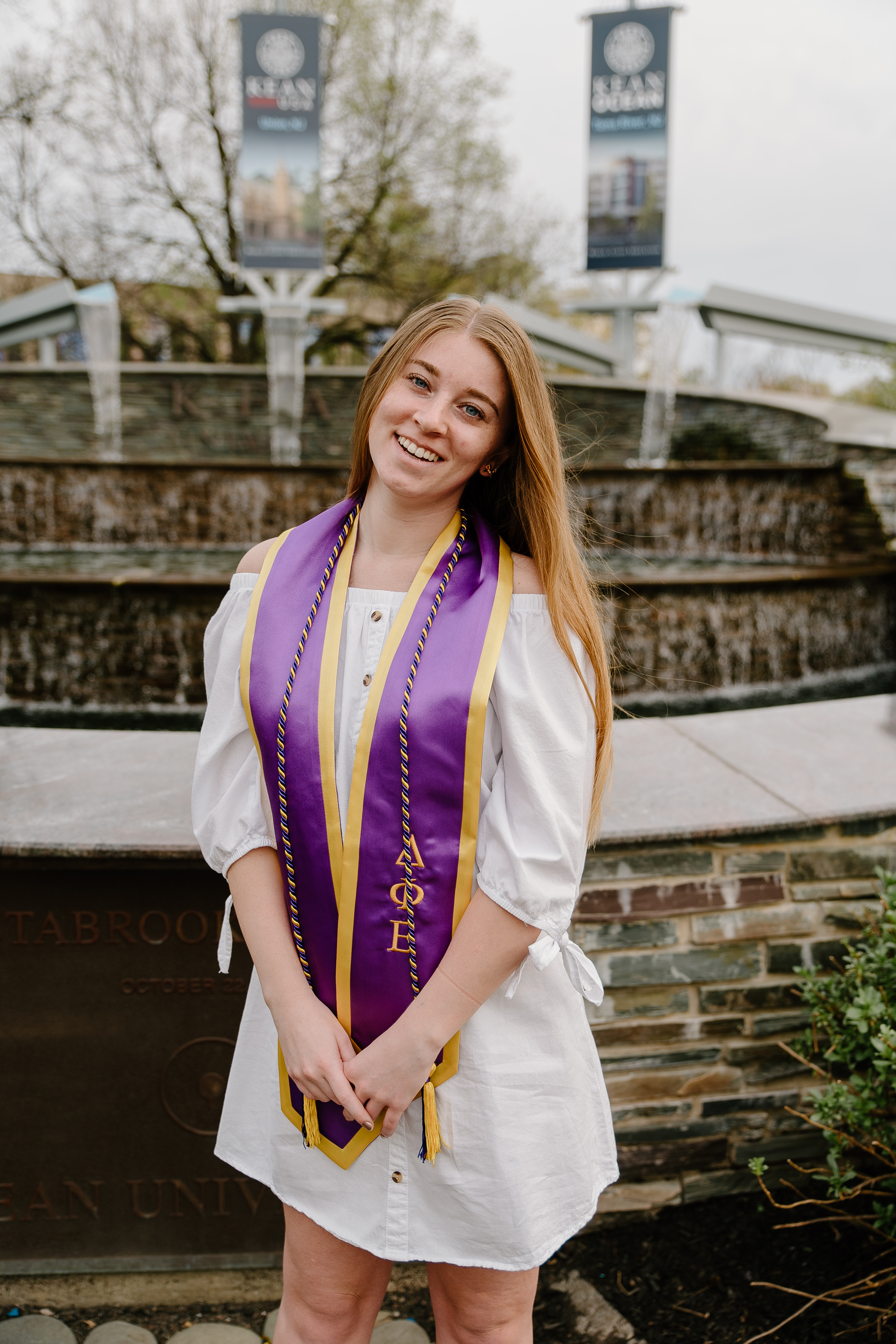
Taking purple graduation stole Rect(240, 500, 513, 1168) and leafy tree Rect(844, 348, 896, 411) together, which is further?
leafy tree Rect(844, 348, 896, 411)

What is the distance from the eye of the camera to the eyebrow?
136 cm

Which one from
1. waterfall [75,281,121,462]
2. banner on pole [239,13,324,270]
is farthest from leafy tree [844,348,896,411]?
waterfall [75,281,121,462]

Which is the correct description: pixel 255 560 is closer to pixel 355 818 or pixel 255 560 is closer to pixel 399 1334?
pixel 355 818

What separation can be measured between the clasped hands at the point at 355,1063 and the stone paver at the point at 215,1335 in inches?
44.4

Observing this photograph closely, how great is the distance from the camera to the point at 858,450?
830cm

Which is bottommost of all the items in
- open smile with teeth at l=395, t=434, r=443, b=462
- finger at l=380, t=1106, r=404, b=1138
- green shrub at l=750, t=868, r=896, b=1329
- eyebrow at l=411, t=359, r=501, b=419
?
green shrub at l=750, t=868, r=896, b=1329

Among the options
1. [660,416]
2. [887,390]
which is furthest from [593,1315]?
[887,390]

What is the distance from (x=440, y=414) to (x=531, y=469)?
0.16m

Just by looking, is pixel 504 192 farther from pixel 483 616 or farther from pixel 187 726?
pixel 483 616

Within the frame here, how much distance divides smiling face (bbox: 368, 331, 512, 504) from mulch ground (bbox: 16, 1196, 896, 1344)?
1.90 meters

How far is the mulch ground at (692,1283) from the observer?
6.97ft

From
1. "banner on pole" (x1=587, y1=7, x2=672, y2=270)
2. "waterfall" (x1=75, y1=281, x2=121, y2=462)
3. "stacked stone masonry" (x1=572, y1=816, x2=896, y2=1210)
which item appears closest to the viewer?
"stacked stone masonry" (x1=572, y1=816, x2=896, y2=1210)

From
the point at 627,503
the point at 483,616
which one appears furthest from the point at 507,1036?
the point at 627,503

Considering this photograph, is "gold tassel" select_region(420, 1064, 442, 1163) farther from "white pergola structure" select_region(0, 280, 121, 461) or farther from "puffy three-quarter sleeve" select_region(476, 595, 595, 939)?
"white pergola structure" select_region(0, 280, 121, 461)
